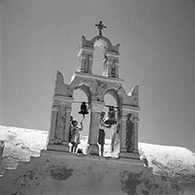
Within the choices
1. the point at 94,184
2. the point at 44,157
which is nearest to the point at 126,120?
the point at 94,184

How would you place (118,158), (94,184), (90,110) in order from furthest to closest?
1. (90,110)
2. (118,158)
3. (94,184)

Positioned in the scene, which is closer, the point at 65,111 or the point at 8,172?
the point at 8,172

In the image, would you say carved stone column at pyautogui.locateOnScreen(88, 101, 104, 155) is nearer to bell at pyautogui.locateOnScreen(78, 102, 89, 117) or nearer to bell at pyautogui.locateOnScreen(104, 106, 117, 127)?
bell at pyautogui.locateOnScreen(78, 102, 89, 117)

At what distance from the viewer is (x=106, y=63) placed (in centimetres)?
834

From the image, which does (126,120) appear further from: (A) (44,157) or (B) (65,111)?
(A) (44,157)

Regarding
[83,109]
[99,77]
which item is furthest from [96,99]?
[99,77]

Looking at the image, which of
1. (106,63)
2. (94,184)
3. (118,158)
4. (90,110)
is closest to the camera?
(94,184)

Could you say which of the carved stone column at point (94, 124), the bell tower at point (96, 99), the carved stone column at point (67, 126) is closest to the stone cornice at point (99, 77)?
the bell tower at point (96, 99)

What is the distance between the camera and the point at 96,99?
7.57 metres

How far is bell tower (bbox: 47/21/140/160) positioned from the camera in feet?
23.5

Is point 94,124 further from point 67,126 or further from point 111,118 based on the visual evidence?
point 67,126

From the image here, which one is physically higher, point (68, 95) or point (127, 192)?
point (68, 95)

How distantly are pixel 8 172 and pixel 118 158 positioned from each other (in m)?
2.73

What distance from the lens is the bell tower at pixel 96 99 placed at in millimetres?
7148
